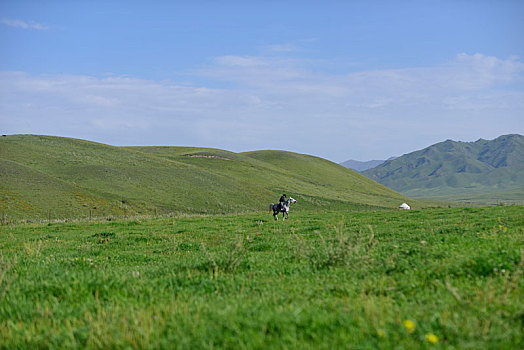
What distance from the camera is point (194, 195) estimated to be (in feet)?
236

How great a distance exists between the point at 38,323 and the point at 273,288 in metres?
3.50

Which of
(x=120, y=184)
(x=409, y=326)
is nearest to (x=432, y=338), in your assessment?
(x=409, y=326)

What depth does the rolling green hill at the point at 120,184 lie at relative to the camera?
174 ft

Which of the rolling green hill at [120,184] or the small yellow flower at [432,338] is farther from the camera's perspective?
the rolling green hill at [120,184]

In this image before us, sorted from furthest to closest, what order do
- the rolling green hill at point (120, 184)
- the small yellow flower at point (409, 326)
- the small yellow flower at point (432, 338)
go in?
the rolling green hill at point (120, 184)
the small yellow flower at point (409, 326)
the small yellow flower at point (432, 338)

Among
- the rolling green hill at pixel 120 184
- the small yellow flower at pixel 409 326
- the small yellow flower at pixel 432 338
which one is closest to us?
the small yellow flower at pixel 432 338

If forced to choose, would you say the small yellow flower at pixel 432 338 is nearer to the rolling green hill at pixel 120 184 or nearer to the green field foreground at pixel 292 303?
the green field foreground at pixel 292 303

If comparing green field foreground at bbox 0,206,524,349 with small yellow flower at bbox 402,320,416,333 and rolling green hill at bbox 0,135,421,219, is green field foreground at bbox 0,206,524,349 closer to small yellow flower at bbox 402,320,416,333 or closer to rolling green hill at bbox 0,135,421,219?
small yellow flower at bbox 402,320,416,333

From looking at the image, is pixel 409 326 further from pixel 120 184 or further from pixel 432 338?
pixel 120 184

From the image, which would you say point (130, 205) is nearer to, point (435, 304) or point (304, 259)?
point (304, 259)

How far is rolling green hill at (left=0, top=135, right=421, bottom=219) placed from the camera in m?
53.0

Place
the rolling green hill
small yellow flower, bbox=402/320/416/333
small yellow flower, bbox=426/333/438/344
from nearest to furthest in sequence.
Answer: small yellow flower, bbox=426/333/438/344
small yellow flower, bbox=402/320/416/333
the rolling green hill

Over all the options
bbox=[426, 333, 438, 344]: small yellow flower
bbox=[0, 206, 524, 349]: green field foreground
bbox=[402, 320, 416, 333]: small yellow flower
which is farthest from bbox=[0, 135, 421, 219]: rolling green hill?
bbox=[426, 333, 438, 344]: small yellow flower

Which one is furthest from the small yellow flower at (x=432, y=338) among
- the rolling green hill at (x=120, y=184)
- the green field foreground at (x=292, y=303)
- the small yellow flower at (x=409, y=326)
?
the rolling green hill at (x=120, y=184)
